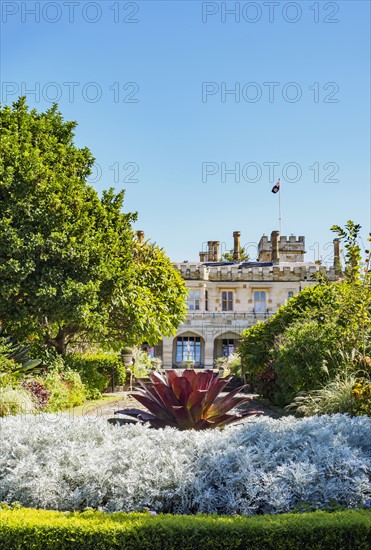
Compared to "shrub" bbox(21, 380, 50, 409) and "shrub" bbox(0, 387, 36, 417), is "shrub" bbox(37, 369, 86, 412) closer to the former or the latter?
"shrub" bbox(21, 380, 50, 409)

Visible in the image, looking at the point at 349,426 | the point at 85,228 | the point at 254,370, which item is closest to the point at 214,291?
the point at 254,370

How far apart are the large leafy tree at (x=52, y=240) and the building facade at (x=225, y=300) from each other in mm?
27962

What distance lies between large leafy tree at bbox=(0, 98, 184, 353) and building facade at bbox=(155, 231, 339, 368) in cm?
2796

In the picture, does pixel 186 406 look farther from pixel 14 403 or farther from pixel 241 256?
pixel 241 256

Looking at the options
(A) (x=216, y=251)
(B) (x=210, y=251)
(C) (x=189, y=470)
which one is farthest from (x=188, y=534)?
(B) (x=210, y=251)

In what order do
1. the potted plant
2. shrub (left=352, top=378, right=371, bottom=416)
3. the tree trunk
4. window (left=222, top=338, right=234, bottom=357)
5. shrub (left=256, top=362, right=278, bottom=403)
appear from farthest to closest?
window (left=222, top=338, right=234, bottom=357)
the potted plant
the tree trunk
shrub (left=256, top=362, right=278, bottom=403)
shrub (left=352, top=378, right=371, bottom=416)

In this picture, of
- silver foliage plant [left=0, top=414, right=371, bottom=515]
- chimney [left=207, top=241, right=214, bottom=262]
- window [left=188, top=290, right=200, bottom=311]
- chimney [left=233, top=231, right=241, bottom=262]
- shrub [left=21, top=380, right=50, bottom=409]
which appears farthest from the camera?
chimney [left=207, top=241, right=214, bottom=262]

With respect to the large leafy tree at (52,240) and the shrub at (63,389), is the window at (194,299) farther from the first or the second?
the shrub at (63,389)

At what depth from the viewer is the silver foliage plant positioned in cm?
544

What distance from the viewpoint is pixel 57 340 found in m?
20.3

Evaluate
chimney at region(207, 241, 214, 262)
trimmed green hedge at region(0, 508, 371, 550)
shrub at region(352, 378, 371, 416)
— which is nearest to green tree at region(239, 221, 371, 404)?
shrub at region(352, 378, 371, 416)

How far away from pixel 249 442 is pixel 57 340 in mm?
14840

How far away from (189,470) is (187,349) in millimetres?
43146

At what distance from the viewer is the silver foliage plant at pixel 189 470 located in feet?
17.8
